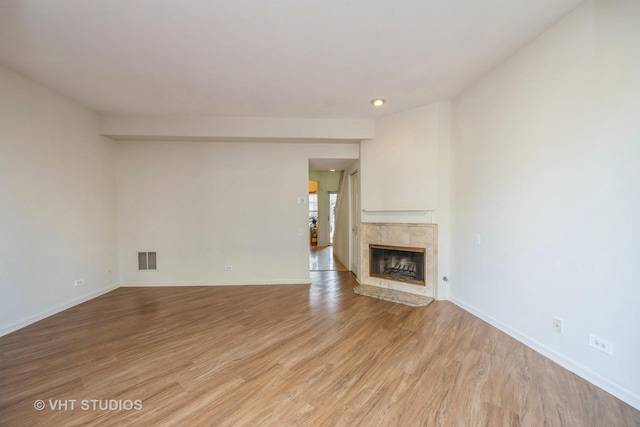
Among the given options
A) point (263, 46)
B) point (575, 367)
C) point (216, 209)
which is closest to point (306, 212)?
point (216, 209)

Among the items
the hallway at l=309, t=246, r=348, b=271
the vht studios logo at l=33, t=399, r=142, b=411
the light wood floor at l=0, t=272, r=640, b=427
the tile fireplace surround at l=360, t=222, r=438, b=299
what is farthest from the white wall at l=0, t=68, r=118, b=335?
the tile fireplace surround at l=360, t=222, r=438, b=299

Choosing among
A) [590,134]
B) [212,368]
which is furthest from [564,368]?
[212,368]

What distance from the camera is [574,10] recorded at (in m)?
1.94

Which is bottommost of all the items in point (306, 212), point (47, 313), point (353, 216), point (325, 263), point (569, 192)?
point (325, 263)

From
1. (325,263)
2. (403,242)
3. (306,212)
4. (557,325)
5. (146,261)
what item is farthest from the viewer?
(325,263)

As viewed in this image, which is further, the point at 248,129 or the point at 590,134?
the point at 248,129

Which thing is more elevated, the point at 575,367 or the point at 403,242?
the point at 403,242

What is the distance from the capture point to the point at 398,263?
422 centimetres

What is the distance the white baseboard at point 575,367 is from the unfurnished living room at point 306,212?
0.02m

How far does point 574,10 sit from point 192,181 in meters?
5.23

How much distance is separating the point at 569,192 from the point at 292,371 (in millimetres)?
2760

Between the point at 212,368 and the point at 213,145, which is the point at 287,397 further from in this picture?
the point at 213,145

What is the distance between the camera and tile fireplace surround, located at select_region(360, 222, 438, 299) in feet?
12.2

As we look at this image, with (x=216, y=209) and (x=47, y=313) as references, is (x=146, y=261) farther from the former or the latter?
(x=216, y=209)
